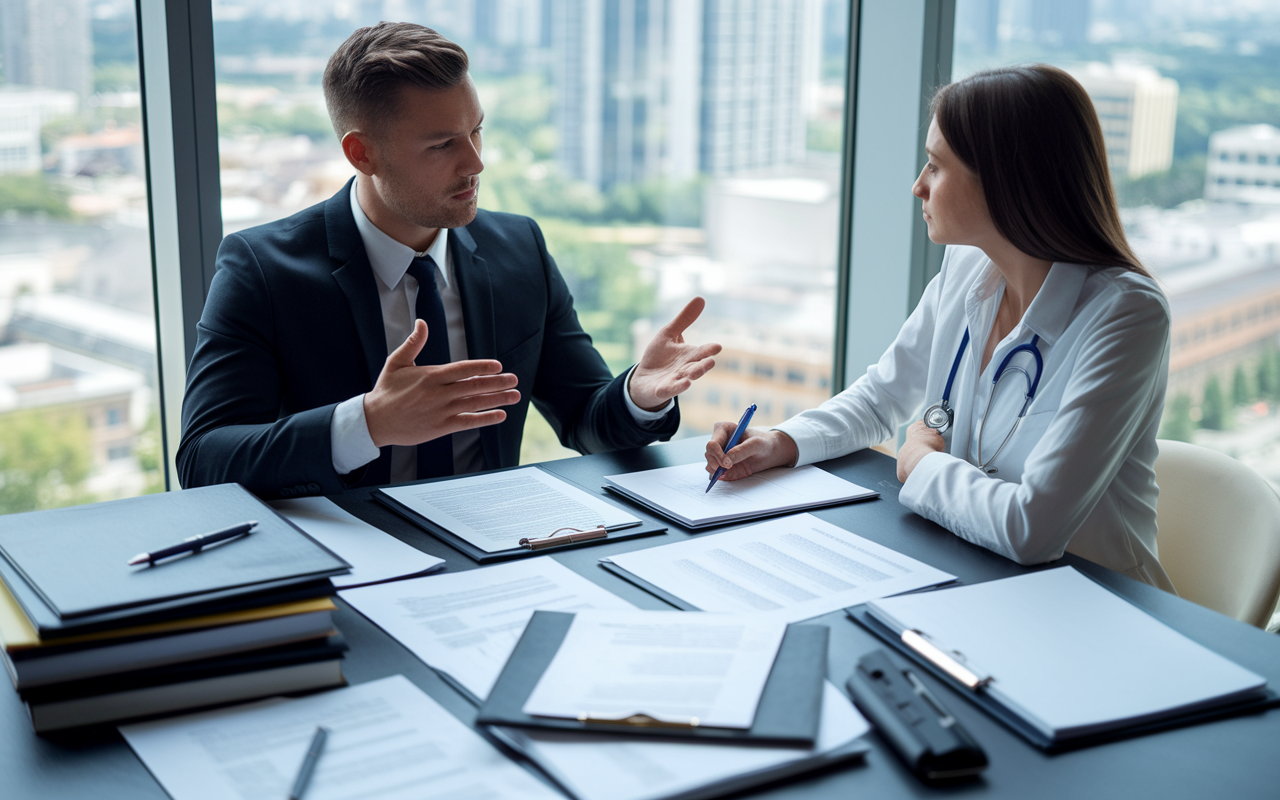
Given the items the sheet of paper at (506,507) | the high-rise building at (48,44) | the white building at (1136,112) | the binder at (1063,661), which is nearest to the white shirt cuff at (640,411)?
the sheet of paper at (506,507)

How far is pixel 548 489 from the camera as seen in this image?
1.55 metres

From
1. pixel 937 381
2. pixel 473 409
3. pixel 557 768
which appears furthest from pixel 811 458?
pixel 557 768

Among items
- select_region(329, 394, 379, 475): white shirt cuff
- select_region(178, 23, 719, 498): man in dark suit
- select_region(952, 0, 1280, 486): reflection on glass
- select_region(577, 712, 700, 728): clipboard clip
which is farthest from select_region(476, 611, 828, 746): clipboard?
select_region(952, 0, 1280, 486): reflection on glass

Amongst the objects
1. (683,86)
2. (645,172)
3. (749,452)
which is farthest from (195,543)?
(683,86)

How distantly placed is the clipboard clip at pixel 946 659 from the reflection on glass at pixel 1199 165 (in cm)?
194

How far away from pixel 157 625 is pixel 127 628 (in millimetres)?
24

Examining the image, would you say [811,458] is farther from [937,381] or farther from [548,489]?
[548,489]

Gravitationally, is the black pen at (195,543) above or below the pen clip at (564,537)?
above

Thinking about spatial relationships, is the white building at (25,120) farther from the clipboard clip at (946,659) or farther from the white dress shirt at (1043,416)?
the clipboard clip at (946,659)

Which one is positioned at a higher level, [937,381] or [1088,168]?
[1088,168]

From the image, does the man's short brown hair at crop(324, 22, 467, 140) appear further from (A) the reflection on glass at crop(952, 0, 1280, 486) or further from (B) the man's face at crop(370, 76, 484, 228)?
(A) the reflection on glass at crop(952, 0, 1280, 486)

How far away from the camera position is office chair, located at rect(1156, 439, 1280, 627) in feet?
5.01

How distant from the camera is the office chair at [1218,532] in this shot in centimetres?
153

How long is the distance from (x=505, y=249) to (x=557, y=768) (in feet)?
4.51
